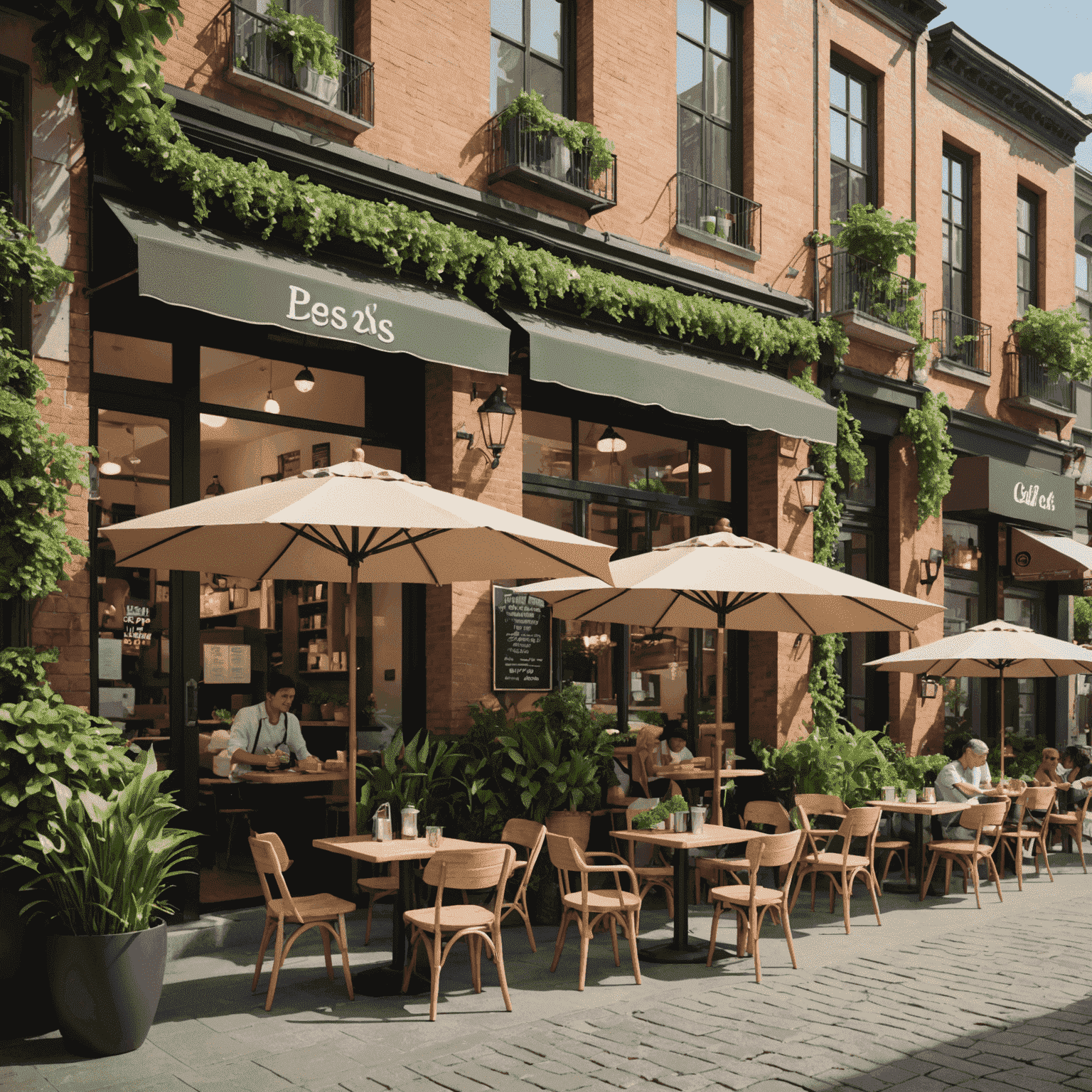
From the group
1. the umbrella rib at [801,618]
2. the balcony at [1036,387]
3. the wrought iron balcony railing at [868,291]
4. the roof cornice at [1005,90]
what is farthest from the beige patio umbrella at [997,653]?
the roof cornice at [1005,90]

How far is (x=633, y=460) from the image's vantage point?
37.7ft

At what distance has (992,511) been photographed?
48.6 ft

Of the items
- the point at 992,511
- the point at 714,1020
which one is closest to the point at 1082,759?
the point at 992,511

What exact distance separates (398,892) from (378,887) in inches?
24.7

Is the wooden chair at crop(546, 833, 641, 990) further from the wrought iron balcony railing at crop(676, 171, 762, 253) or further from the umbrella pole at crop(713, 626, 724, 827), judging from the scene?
the wrought iron balcony railing at crop(676, 171, 762, 253)

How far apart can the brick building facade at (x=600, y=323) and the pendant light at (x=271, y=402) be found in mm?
42

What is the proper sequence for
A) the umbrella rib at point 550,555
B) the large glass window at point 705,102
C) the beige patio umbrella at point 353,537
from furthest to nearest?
the large glass window at point 705,102 < the umbrella rib at point 550,555 < the beige patio umbrella at point 353,537

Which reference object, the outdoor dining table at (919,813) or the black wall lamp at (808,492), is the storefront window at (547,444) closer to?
the black wall lamp at (808,492)

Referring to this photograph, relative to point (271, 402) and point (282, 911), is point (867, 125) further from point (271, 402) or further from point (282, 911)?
point (282, 911)

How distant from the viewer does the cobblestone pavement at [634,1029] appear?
507 centimetres

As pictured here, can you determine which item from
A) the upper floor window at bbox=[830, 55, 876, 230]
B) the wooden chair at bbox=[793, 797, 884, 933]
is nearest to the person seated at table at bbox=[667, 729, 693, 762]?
the wooden chair at bbox=[793, 797, 884, 933]

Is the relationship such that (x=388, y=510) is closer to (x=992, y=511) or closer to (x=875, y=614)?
(x=875, y=614)

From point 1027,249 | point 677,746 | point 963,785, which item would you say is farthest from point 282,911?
point 1027,249

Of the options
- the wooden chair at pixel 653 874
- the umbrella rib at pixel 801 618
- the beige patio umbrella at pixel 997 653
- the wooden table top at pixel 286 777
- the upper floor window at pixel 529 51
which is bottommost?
the wooden chair at pixel 653 874
